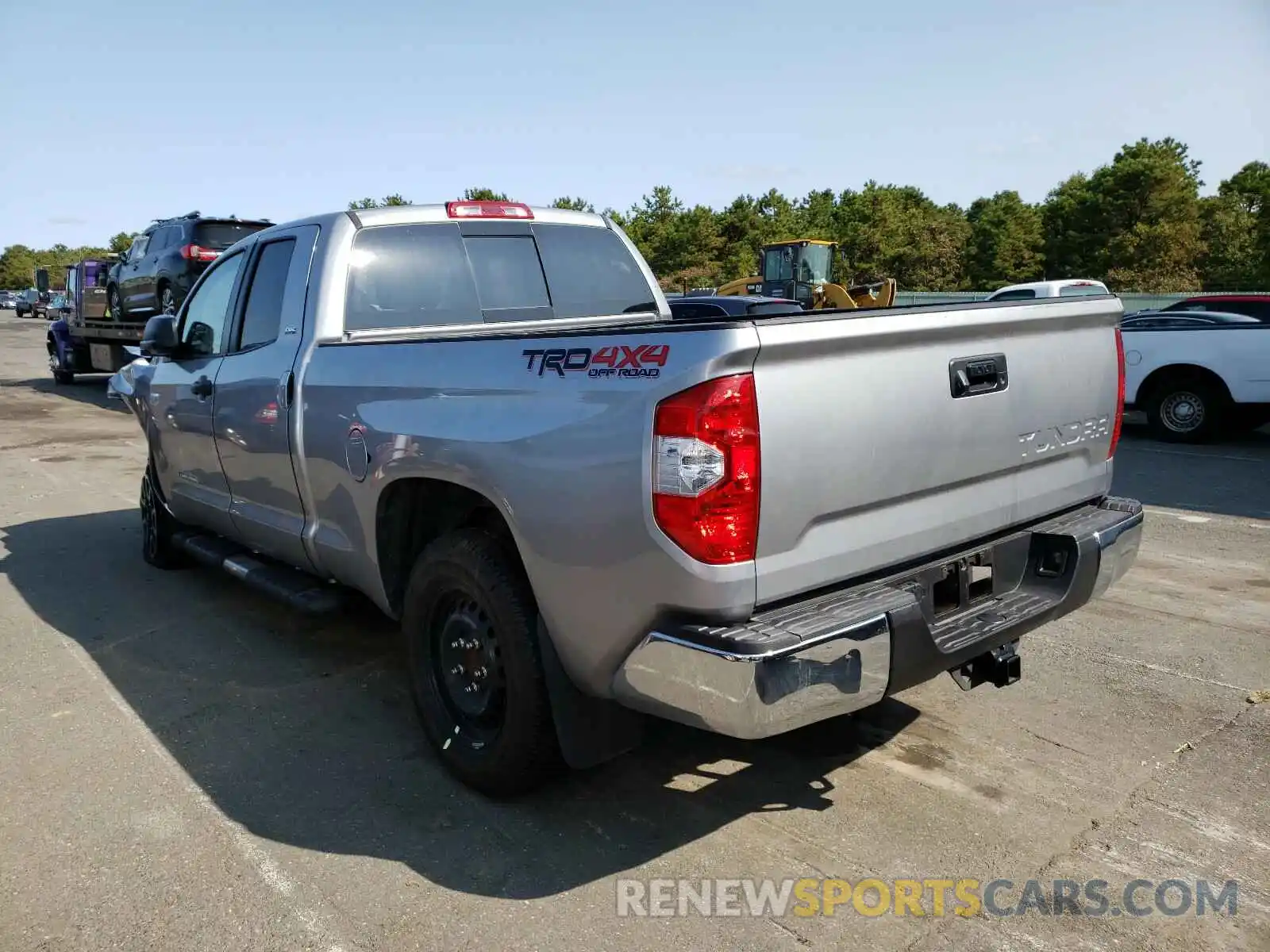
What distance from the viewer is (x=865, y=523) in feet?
9.16

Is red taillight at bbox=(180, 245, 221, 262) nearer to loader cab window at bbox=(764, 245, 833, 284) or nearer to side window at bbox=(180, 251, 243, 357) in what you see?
side window at bbox=(180, 251, 243, 357)

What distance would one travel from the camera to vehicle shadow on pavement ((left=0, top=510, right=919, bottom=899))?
3090mm

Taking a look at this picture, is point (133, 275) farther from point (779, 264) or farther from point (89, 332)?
point (779, 264)

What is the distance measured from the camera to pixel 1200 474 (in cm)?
947

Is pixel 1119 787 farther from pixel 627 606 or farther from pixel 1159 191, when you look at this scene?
pixel 1159 191

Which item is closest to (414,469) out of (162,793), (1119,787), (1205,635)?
(162,793)

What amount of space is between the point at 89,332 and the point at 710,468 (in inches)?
739

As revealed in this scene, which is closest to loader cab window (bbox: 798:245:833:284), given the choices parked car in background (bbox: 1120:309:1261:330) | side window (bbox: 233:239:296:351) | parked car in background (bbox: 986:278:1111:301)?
parked car in background (bbox: 986:278:1111:301)

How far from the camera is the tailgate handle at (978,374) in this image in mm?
2951

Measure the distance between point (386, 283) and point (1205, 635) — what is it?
440cm

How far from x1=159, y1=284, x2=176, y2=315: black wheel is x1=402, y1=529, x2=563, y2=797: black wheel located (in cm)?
1295

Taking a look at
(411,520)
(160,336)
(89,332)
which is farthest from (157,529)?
(89,332)

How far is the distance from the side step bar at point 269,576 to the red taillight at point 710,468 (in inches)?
88.5

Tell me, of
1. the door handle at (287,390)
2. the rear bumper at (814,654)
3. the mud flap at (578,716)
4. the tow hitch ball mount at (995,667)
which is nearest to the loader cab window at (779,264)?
the door handle at (287,390)
